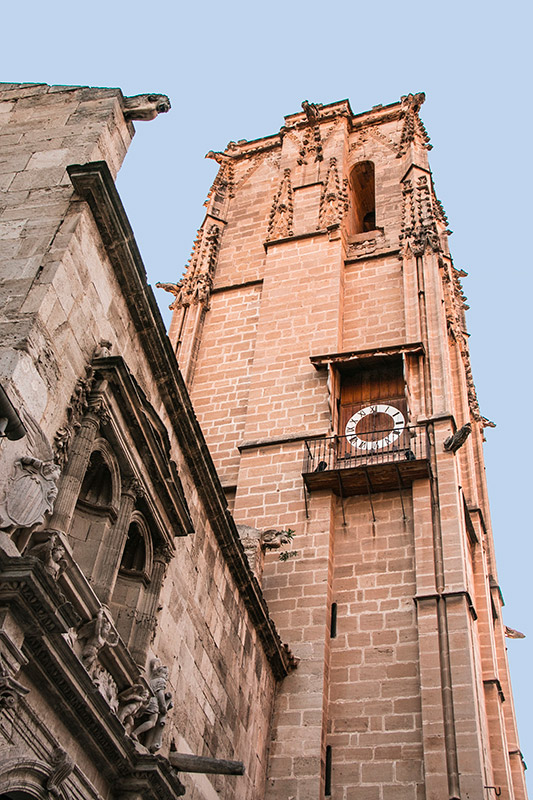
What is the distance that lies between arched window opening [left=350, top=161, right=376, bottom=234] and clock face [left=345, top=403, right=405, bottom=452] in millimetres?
8723

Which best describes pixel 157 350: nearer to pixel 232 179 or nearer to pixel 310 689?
pixel 310 689

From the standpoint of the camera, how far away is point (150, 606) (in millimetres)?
8852

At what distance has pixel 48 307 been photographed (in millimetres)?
7445

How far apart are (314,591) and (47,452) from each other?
8.05m

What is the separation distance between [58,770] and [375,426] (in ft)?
36.1

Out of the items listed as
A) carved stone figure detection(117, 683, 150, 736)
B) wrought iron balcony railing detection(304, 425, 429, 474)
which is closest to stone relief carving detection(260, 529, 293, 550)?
wrought iron balcony railing detection(304, 425, 429, 474)

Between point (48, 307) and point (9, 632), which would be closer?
point (9, 632)

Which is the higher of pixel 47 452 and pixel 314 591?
pixel 314 591

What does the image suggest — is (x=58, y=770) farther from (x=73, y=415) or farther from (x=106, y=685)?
(x=73, y=415)

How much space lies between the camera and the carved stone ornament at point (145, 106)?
10.1 meters

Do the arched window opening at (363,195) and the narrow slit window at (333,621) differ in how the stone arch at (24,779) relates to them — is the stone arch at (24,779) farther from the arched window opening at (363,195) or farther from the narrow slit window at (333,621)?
the arched window opening at (363,195)

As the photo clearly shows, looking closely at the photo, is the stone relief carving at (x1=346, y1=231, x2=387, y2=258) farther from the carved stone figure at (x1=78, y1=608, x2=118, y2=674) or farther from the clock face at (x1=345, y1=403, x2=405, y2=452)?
the carved stone figure at (x1=78, y1=608, x2=118, y2=674)

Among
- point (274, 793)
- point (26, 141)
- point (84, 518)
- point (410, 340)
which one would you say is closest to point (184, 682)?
point (84, 518)

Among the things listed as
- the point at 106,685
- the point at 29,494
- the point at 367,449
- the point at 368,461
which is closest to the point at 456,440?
the point at 368,461
